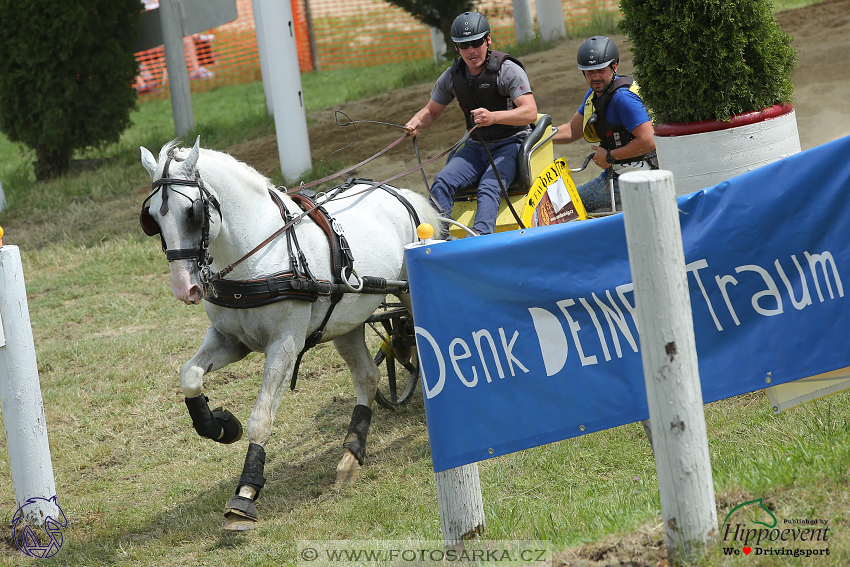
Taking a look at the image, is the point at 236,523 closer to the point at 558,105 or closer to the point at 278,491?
the point at 278,491

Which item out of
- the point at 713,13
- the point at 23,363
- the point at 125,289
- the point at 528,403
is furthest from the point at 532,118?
the point at 125,289

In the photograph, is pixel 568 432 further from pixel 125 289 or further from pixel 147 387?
pixel 125 289

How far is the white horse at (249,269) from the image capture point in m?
3.96

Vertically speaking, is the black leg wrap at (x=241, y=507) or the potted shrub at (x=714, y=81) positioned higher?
the potted shrub at (x=714, y=81)

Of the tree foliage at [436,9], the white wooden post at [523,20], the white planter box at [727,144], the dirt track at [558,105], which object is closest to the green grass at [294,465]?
the white planter box at [727,144]

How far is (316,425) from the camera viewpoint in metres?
5.84

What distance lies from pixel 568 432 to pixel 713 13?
119 inches

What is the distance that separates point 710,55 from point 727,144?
1.83 feet

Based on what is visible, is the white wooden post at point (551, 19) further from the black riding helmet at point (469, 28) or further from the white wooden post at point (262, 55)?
the black riding helmet at point (469, 28)

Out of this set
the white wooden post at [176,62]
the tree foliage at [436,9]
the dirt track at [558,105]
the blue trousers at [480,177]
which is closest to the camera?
the blue trousers at [480,177]

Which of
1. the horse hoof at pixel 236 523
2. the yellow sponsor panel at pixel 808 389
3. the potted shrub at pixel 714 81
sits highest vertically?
the potted shrub at pixel 714 81

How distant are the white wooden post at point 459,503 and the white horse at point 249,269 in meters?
1.33

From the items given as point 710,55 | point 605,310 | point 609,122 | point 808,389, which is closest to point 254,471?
point 605,310

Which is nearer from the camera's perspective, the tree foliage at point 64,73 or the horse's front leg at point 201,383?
the horse's front leg at point 201,383
